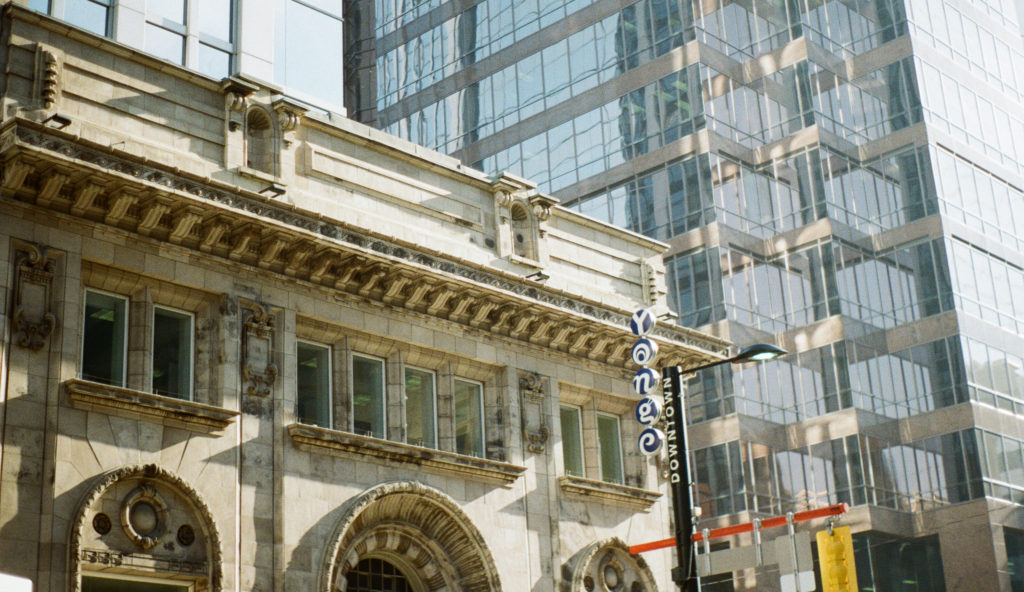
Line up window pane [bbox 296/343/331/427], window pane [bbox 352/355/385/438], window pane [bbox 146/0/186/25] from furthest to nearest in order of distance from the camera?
window pane [bbox 146/0/186/25]
window pane [bbox 352/355/385/438]
window pane [bbox 296/343/331/427]

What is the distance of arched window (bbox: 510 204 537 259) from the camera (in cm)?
3047

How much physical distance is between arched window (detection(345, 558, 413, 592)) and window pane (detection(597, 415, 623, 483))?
648 cm

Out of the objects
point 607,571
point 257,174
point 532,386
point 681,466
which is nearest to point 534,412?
point 532,386

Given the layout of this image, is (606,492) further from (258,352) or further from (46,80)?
(46,80)

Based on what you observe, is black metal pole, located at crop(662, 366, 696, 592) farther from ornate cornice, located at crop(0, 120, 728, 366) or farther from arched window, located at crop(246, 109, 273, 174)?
arched window, located at crop(246, 109, 273, 174)

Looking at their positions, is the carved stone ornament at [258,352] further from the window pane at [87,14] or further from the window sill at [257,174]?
the window pane at [87,14]

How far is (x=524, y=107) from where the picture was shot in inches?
2331

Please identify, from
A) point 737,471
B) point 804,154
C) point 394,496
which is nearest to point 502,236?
point 394,496

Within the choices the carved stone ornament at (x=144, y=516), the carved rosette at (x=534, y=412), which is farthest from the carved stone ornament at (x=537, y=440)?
the carved stone ornament at (x=144, y=516)

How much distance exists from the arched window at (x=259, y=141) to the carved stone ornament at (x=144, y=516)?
681 cm

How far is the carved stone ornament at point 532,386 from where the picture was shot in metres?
29.4

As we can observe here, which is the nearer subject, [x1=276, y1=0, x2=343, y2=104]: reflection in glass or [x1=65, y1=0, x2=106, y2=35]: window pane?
[x1=65, y1=0, x2=106, y2=35]: window pane

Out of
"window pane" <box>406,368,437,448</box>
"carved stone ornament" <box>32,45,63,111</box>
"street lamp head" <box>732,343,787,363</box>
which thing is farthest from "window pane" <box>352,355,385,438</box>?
"street lamp head" <box>732,343,787,363</box>

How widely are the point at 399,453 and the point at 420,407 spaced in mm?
2230
